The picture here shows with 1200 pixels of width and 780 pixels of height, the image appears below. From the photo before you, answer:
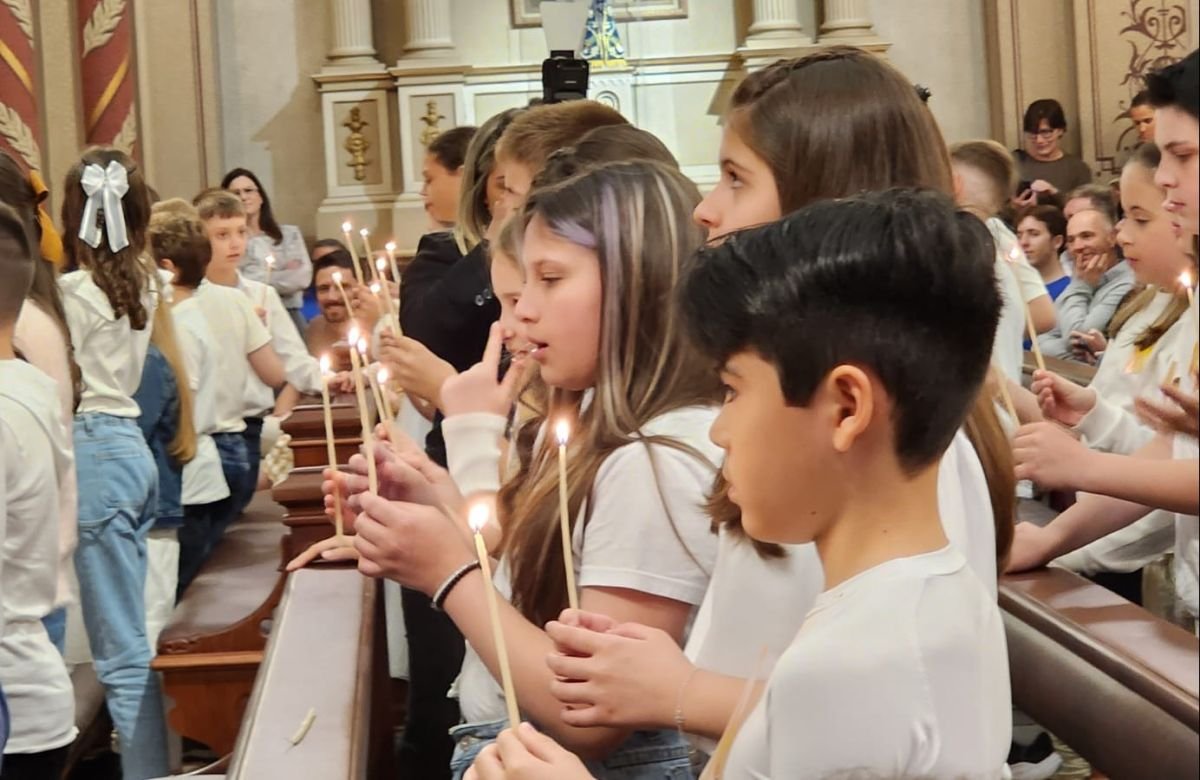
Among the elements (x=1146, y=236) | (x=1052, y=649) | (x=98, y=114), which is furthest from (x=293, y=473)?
(x=98, y=114)

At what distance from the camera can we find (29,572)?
298 cm

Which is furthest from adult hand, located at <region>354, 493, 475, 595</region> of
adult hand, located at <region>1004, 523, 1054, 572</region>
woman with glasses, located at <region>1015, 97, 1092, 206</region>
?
woman with glasses, located at <region>1015, 97, 1092, 206</region>

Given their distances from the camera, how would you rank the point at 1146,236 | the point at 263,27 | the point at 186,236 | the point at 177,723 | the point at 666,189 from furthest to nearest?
the point at 263,27, the point at 186,236, the point at 177,723, the point at 666,189, the point at 1146,236

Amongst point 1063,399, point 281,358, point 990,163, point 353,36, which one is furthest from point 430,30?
point 1063,399

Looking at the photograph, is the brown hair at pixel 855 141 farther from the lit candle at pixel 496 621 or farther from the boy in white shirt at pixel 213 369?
the boy in white shirt at pixel 213 369

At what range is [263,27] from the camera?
10.9m

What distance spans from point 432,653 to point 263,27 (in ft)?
26.3

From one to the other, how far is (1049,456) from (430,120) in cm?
896

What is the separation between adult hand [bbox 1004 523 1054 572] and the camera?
2172mm

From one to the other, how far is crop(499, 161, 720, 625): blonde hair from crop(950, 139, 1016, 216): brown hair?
288cm

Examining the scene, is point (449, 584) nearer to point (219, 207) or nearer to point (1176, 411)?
point (1176, 411)

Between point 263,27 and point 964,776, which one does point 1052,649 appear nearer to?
point 964,776

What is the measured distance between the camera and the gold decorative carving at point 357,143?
1071 centimetres

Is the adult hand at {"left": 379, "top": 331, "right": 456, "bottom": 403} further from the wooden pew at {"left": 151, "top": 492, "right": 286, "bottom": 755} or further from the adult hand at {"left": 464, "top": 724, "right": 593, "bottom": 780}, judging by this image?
the adult hand at {"left": 464, "top": 724, "right": 593, "bottom": 780}
